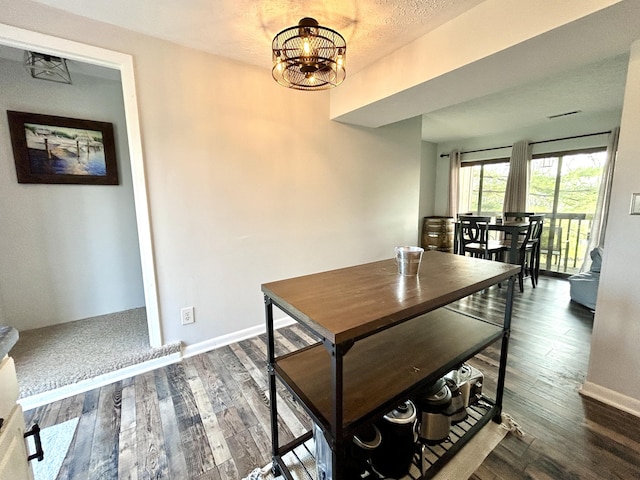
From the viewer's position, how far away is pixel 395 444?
107 centimetres

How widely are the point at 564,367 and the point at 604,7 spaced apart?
210 cm

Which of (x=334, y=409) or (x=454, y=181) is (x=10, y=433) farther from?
(x=454, y=181)

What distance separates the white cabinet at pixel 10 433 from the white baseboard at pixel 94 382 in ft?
4.17

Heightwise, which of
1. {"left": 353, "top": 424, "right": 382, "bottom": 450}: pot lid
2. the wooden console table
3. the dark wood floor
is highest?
the wooden console table

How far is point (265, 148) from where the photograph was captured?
7.60 feet

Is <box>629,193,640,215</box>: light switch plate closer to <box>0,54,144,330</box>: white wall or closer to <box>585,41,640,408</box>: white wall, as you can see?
<box>585,41,640,408</box>: white wall

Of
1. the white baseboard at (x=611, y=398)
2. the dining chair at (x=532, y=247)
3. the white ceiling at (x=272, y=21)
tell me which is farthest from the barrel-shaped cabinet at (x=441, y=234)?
the white baseboard at (x=611, y=398)

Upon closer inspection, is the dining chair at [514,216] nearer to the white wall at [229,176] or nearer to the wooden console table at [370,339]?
the white wall at [229,176]

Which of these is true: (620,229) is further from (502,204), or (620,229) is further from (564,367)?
(502,204)

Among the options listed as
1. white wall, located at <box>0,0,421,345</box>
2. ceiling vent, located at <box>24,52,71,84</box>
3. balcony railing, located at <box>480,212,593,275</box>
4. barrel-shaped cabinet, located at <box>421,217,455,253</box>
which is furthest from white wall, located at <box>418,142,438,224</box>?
ceiling vent, located at <box>24,52,71,84</box>

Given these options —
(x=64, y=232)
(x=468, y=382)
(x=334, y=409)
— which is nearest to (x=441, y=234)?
(x=468, y=382)

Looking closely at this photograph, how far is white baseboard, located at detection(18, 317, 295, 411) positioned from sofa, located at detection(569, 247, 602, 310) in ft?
11.2

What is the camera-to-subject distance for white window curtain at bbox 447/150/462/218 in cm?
522

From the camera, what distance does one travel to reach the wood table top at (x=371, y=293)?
2.64ft
